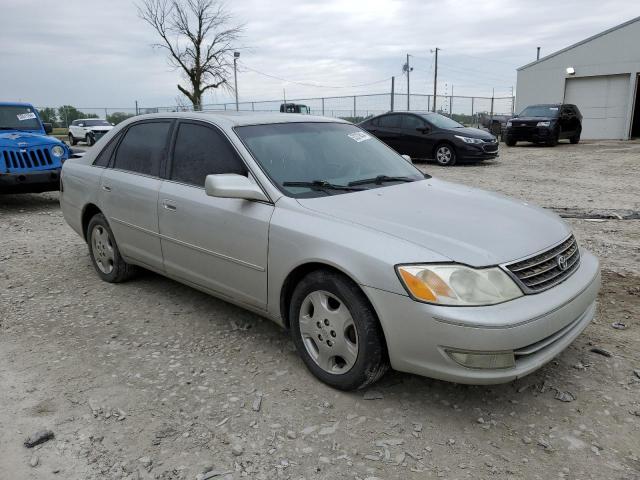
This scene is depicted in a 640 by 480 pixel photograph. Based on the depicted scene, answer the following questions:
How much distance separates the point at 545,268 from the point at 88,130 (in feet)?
88.5

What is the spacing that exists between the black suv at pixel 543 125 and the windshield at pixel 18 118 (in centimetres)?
1574

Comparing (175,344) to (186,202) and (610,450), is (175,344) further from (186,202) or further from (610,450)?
(610,450)

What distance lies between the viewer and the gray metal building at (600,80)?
22469mm

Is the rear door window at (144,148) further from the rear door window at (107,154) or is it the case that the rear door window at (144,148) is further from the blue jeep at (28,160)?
the blue jeep at (28,160)

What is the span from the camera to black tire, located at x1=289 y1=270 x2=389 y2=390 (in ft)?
8.92

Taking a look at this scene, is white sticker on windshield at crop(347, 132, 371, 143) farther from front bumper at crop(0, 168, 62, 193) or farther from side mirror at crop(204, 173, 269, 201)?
front bumper at crop(0, 168, 62, 193)

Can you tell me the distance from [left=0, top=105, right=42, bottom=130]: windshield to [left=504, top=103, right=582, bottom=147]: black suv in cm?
1574

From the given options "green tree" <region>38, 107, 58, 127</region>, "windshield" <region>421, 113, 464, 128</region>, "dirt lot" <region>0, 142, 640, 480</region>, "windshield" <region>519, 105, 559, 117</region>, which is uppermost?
"green tree" <region>38, 107, 58, 127</region>

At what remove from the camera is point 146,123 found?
4480 mm

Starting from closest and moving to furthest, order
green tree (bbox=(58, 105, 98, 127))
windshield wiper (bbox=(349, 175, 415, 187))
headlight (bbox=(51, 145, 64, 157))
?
windshield wiper (bbox=(349, 175, 415, 187)) < headlight (bbox=(51, 145, 64, 157)) < green tree (bbox=(58, 105, 98, 127))

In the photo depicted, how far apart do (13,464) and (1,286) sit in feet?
9.70

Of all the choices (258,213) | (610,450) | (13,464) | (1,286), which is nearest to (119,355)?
(13,464)

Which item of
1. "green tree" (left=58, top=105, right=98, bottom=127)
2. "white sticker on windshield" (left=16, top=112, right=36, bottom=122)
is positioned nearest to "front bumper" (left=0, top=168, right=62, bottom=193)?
"white sticker on windshield" (left=16, top=112, right=36, bottom=122)

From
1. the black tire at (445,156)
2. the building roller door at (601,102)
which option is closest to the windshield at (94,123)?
the black tire at (445,156)
